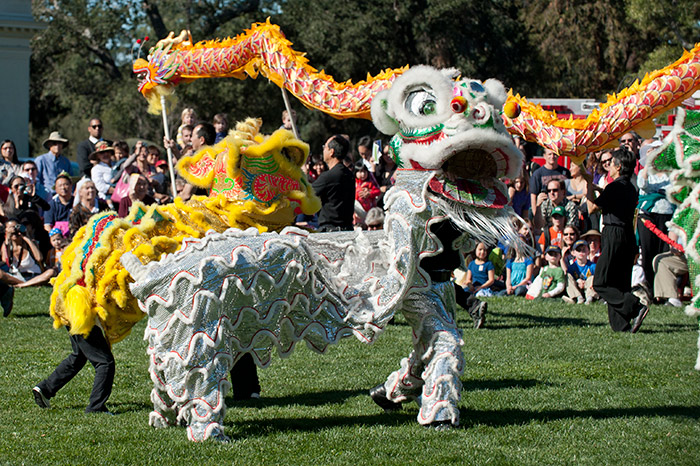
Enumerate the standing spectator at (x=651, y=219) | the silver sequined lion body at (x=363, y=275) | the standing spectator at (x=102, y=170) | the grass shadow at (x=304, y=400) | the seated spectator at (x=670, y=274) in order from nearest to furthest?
the silver sequined lion body at (x=363, y=275)
the grass shadow at (x=304, y=400)
the seated spectator at (x=670, y=274)
the standing spectator at (x=651, y=219)
the standing spectator at (x=102, y=170)

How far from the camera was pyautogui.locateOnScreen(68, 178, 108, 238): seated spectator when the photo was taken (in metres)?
11.9

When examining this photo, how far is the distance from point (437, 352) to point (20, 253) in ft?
29.2

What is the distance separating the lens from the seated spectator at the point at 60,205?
44.2 feet

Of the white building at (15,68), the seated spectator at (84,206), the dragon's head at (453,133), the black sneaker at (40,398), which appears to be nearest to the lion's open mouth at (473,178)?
the dragon's head at (453,133)

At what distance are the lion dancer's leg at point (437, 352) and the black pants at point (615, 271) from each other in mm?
4209

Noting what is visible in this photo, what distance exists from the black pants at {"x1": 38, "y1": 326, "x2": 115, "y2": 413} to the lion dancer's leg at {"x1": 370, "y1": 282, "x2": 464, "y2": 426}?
198 centimetres

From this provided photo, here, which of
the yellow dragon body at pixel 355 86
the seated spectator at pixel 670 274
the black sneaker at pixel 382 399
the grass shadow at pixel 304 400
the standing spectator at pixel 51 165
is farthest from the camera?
the standing spectator at pixel 51 165

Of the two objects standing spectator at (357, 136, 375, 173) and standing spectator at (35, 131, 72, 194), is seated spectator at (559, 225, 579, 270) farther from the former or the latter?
standing spectator at (35, 131, 72, 194)

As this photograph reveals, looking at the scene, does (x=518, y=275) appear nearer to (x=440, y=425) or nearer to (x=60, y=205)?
(x=60, y=205)

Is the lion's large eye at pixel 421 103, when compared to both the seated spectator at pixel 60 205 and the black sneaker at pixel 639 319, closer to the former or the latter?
the black sneaker at pixel 639 319

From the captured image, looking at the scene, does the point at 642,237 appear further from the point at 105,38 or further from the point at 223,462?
the point at 105,38

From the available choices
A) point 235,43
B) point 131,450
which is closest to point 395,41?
point 235,43

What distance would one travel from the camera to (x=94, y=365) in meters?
6.19

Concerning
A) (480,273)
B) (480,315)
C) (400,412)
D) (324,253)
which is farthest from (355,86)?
(480,273)
